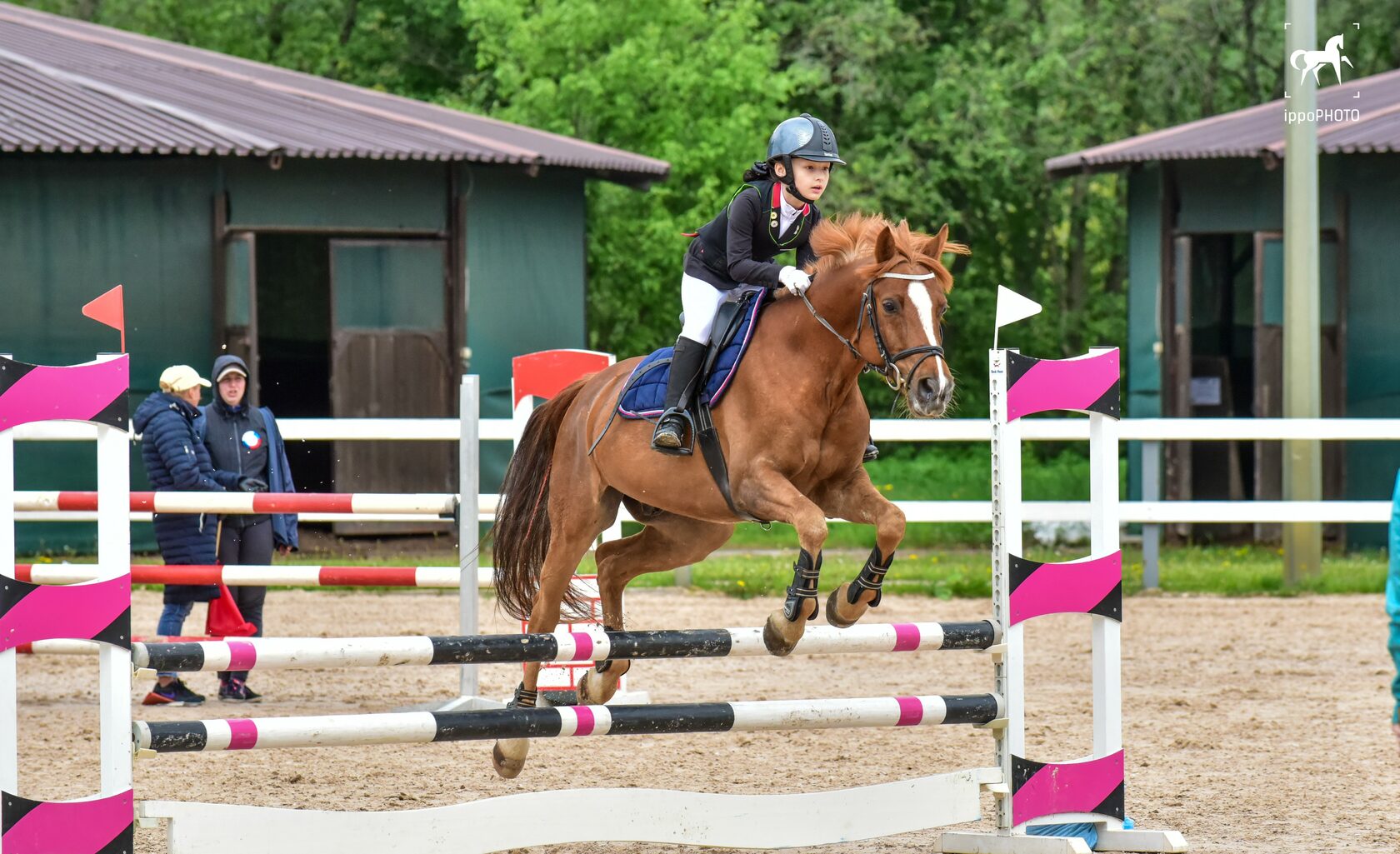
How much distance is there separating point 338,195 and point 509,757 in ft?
31.2

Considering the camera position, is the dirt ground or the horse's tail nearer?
the dirt ground

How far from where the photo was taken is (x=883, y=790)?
536 centimetres

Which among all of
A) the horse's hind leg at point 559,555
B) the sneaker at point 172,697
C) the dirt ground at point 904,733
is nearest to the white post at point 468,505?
Answer: the dirt ground at point 904,733

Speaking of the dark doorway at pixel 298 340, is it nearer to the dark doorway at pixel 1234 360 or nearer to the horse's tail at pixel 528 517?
the horse's tail at pixel 528 517

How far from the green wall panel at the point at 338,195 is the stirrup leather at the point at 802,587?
10.1 meters

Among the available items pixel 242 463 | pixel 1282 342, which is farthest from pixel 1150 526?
pixel 242 463

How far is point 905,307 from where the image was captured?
5246 millimetres

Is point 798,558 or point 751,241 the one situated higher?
point 751,241

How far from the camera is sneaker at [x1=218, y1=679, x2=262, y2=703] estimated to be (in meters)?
8.47

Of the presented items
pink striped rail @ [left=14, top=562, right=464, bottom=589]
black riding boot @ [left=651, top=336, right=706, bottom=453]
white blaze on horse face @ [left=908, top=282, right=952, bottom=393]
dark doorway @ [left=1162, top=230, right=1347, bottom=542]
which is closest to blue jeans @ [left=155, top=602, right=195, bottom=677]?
pink striped rail @ [left=14, top=562, right=464, bottom=589]

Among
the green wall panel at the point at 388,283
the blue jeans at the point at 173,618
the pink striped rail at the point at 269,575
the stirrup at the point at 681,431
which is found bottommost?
the blue jeans at the point at 173,618

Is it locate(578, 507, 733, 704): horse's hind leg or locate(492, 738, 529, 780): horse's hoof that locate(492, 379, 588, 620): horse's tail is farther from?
locate(492, 738, 529, 780): horse's hoof

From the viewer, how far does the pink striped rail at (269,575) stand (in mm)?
7555

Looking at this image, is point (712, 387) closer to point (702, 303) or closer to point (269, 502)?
point (702, 303)
